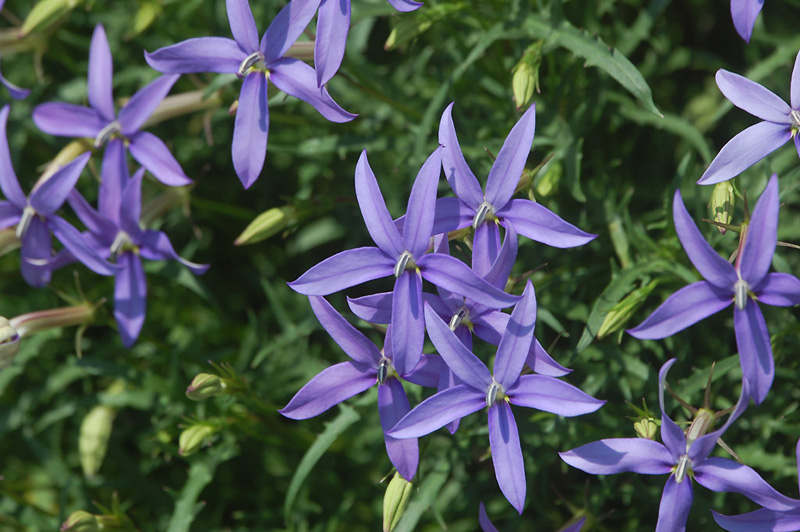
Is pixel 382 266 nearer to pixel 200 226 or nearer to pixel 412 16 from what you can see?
pixel 412 16

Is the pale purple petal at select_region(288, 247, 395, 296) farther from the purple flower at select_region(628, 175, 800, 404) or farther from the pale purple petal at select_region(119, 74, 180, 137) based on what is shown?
the pale purple petal at select_region(119, 74, 180, 137)

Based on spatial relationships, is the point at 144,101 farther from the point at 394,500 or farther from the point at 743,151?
the point at 743,151

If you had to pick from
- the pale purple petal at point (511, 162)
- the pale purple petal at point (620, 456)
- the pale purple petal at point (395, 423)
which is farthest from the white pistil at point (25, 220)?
the pale purple petal at point (620, 456)

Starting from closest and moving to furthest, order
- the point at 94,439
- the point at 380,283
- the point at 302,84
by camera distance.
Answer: the point at 302,84
the point at 94,439
the point at 380,283

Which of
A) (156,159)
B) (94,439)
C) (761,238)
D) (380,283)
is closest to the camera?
(761,238)

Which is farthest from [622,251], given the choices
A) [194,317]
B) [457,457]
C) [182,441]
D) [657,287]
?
[194,317]

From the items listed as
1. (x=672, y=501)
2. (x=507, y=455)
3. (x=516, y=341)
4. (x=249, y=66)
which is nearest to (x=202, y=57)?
(x=249, y=66)
